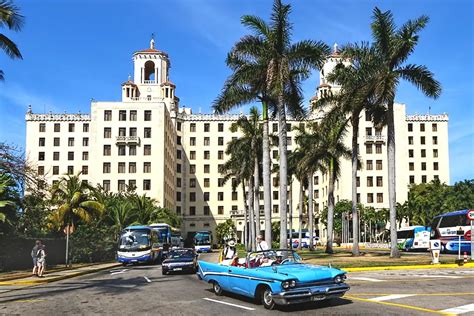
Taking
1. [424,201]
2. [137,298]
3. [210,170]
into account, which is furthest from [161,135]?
[137,298]

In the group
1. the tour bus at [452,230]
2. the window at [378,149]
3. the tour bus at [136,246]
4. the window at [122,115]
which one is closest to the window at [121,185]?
the window at [122,115]

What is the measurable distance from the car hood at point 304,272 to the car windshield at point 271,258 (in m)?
0.75

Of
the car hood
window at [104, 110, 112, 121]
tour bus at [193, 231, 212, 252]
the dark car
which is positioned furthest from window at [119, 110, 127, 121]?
the car hood

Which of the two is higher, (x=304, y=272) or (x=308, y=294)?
(x=304, y=272)

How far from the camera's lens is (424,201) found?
8381 cm

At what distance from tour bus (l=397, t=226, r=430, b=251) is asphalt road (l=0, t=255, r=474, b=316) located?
34.4m

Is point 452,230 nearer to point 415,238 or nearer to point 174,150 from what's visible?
point 415,238

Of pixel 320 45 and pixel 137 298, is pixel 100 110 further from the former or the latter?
pixel 137 298

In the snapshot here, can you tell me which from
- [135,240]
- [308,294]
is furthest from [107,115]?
[308,294]

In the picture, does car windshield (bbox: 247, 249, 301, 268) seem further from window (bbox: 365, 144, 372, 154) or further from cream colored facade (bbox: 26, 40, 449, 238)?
window (bbox: 365, 144, 372, 154)

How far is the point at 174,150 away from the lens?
348ft

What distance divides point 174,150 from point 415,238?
62.2 meters

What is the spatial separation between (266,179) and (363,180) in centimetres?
7141

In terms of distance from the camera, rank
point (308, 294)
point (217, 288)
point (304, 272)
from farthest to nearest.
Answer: point (217, 288), point (304, 272), point (308, 294)
